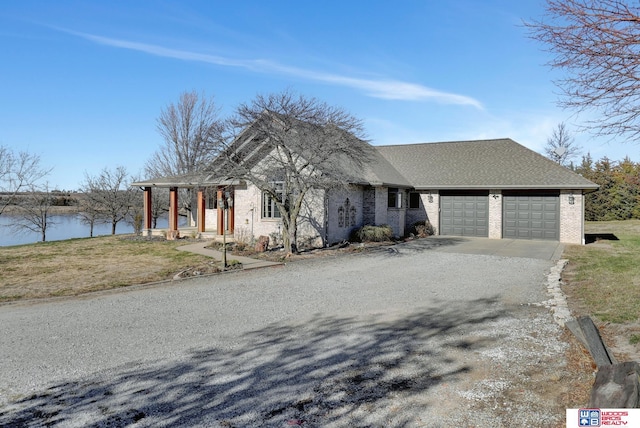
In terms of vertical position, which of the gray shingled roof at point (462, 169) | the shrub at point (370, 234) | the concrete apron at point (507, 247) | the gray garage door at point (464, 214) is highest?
the gray shingled roof at point (462, 169)

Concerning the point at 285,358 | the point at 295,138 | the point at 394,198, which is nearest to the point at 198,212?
the point at 295,138

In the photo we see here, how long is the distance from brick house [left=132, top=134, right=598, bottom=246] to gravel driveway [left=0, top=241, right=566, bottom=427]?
25.7 ft

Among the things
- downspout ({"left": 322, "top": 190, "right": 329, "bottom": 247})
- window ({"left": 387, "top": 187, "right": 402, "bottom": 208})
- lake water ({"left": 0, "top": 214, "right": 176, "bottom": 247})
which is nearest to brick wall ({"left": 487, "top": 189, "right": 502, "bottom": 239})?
window ({"left": 387, "top": 187, "right": 402, "bottom": 208})

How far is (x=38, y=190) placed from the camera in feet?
86.5

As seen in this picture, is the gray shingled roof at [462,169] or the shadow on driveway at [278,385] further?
the gray shingled roof at [462,169]

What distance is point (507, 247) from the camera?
54.6 feet

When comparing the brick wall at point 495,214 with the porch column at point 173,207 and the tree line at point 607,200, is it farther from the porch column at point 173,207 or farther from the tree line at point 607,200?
the porch column at point 173,207

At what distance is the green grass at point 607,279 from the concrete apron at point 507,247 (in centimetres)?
68

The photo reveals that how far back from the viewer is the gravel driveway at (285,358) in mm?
3607

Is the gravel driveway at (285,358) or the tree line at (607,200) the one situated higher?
the tree line at (607,200)

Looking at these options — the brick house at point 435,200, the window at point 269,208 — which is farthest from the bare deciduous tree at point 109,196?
the window at point 269,208

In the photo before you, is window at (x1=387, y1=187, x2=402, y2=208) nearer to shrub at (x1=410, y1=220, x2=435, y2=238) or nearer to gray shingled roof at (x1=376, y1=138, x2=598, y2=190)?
shrub at (x1=410, y1=220, x2=435, y2=238)

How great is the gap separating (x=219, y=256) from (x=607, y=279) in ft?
38.1

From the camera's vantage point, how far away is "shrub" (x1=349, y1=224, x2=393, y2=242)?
1711 centimetres
